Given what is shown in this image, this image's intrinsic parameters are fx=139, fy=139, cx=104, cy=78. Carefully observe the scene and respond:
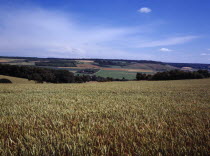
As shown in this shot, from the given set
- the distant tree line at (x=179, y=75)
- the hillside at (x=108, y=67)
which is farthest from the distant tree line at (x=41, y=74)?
the distant tree line at (x=179, y=75)

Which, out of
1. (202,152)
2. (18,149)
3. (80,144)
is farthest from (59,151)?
(202,152)

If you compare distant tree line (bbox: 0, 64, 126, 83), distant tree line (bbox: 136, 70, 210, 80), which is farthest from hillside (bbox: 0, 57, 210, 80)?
distant tree line (bbox: 0, 64, 126, 83)

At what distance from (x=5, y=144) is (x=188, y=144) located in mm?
3119

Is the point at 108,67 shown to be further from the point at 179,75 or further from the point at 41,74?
the point at 41,74

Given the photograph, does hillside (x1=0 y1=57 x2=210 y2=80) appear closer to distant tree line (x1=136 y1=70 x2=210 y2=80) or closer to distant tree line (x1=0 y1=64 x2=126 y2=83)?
distant tree line (x1=136 y1=70 x2=210 y2=80)

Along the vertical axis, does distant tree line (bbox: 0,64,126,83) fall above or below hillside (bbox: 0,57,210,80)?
below

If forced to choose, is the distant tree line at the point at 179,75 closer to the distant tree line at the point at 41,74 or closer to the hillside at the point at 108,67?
the hillside at the point at 108,67

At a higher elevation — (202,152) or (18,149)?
(202,152)

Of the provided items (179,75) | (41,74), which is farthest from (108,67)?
(41,74)

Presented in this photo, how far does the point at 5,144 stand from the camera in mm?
2410

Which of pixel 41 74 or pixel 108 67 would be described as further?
pixel 108 67

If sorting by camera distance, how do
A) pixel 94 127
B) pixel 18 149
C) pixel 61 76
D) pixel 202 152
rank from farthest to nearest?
pixel 61 76 < pixel 94 127 < pixel 18 149 < pixel 202 152

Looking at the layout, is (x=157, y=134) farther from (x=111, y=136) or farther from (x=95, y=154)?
(x=95, y=154)

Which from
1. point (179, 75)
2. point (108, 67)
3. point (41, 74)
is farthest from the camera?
point (108, 67)
